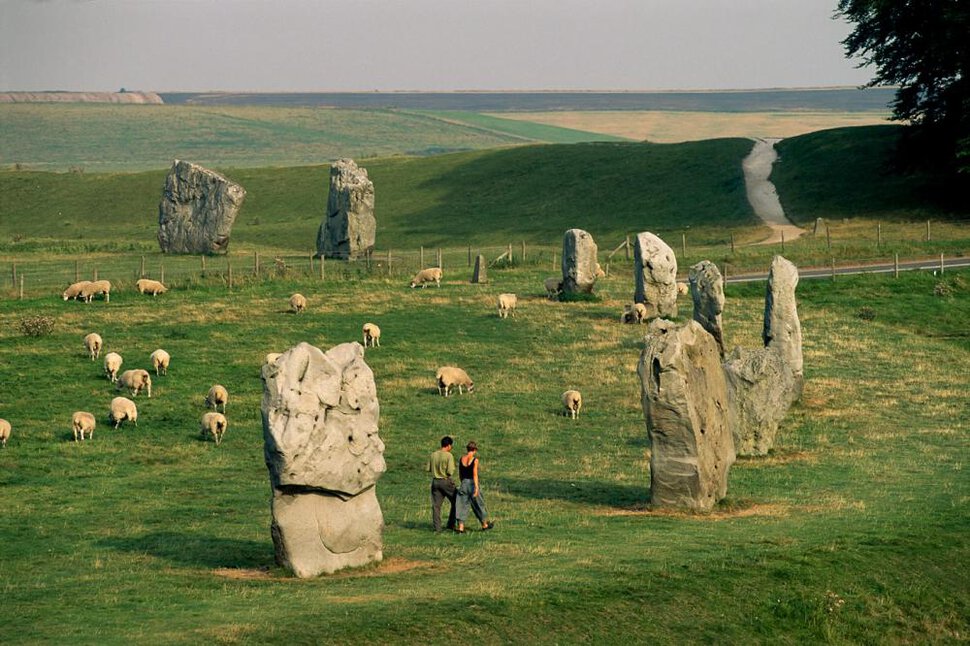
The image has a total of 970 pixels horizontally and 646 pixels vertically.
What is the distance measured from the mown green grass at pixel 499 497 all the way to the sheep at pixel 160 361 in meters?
1.11

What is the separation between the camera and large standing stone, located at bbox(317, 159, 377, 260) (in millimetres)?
79750

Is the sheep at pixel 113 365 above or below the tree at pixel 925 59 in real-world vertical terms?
below

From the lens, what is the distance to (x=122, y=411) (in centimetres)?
4141

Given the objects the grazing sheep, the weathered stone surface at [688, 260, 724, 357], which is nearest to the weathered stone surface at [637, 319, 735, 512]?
the weathered stone surface at [688, 260, 724, 357]

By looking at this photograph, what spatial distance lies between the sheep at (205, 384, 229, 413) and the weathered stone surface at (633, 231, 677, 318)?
20.4 metres

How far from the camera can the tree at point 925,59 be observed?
Result: 86.7m

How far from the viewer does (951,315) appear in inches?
2457

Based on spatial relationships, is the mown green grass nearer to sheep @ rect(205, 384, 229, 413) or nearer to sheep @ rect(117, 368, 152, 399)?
sheep @ rect(117, 368, 152, 399)

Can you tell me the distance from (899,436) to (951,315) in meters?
22.7

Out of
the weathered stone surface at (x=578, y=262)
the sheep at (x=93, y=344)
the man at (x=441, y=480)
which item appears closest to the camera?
the man at (x=441, y=480)

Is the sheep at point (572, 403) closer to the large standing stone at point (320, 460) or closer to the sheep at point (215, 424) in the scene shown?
the sheep at point (215, 424)

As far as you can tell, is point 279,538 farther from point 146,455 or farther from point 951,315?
point 951,315

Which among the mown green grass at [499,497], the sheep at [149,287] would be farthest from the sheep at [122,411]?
the sheep at [149,287]

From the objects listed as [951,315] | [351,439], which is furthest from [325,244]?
[351,439]
